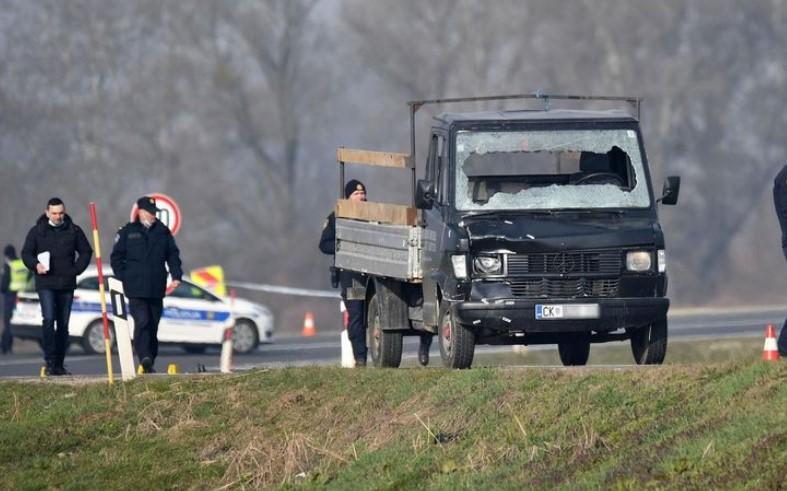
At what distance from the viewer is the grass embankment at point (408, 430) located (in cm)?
1022

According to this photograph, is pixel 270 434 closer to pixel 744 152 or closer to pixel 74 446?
pixel 74 446

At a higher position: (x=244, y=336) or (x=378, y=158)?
(x=378, y=158)

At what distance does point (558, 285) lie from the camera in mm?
14953

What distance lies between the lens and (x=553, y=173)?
16.2 meters

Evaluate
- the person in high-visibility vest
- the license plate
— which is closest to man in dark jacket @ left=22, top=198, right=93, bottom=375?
the license plate

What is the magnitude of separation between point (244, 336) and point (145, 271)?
A: 44.6 feet

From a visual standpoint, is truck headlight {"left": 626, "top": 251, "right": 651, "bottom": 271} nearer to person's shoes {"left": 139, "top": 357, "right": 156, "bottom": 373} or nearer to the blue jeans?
person's shoes {"left": 139, "top": 357, "right": 156, "bottom": 373}

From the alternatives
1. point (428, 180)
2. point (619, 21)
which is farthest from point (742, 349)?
point (619, 21)

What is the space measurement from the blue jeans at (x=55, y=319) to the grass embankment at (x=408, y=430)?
1.83m

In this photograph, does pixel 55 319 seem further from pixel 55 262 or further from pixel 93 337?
pixel 93 337

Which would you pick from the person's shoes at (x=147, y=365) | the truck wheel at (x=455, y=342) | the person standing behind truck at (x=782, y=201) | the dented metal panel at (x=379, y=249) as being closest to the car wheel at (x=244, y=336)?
the person's shoes at (x=147, y=365)

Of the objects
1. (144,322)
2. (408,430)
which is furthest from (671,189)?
(144,322)

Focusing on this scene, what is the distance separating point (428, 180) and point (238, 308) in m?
16.3

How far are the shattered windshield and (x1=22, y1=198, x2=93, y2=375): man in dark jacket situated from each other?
4.67 m
